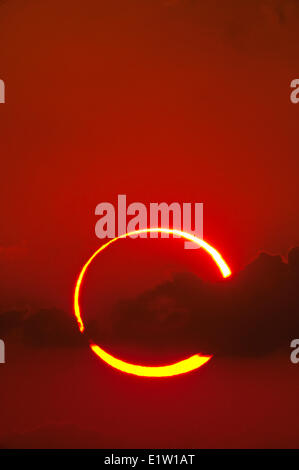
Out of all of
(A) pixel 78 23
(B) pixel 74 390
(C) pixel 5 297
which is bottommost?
(B) pixel 74 390

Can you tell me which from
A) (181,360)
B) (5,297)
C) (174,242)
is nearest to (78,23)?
(174,242)

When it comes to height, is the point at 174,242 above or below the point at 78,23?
below

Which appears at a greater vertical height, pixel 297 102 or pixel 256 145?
pixel 297 102

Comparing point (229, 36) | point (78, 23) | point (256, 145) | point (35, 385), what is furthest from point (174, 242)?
point (78, 23)

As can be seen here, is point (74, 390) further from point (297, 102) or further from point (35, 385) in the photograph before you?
point (297, 102)

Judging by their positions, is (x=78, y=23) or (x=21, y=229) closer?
(x=21, y=229)

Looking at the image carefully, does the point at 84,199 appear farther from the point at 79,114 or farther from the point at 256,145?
the point at 256,145
